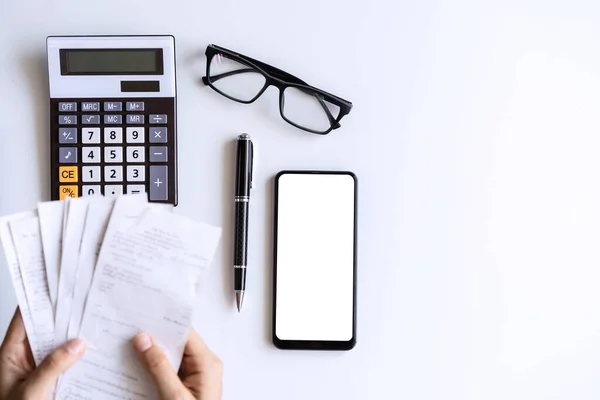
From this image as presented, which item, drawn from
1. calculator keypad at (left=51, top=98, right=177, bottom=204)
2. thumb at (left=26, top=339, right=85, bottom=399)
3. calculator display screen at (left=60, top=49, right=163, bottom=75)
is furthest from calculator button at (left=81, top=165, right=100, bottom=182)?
thumb at (left=26, top=339, right=85, bottom=399)

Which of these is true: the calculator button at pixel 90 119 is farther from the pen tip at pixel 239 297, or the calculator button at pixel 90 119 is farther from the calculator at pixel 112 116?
the pen tip at pixel 239 297

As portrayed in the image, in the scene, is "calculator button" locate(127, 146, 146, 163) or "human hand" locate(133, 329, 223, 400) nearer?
"human hand" locate(133, 329, 223, 400)

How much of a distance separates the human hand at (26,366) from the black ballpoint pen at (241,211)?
0.65ft

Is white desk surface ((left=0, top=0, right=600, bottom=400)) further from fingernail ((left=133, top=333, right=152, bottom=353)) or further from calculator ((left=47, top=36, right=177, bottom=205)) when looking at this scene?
fingernail ((left=133, top=333, right=152, bottom=353))

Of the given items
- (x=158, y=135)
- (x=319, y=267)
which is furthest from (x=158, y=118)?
(x=319, y=267)

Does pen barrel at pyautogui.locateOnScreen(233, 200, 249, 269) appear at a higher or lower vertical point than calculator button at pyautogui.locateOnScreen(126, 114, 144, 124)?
lower

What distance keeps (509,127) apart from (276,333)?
1.18ft

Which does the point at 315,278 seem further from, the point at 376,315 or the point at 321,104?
the point at 321,104

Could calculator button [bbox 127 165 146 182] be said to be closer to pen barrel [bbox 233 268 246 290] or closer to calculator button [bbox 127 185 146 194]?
calculator button [bbox 127 185 146 194]

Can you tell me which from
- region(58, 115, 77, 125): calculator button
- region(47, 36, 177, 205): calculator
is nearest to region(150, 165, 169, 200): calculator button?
region(47, 36, 177, 205): calculator

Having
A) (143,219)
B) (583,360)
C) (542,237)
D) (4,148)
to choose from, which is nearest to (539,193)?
(542,237)

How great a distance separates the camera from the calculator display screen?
0.66 m

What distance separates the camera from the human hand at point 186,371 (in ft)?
1.64

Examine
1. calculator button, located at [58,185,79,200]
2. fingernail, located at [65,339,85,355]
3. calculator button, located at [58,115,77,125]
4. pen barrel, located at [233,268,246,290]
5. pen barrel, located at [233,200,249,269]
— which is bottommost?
fingernail, located at [65,339,85,355]
